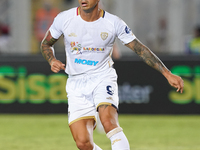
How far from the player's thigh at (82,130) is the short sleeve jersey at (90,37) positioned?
57 cm

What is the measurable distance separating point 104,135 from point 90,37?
3905 millimetres

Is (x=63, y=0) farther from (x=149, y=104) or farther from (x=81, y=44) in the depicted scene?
(x=81, y=44)

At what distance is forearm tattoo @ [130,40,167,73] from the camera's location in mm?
5543

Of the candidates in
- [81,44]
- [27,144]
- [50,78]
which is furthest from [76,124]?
[50,78]

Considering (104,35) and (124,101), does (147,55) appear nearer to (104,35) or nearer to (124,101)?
(104,35)

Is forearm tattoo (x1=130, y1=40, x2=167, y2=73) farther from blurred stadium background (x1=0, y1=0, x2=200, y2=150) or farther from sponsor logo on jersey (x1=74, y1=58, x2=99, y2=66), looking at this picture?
blurred stadium background (x1=0, y1=0, x2=200, y2=150)

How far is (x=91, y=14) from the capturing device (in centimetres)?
571

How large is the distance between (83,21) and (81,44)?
26 cm

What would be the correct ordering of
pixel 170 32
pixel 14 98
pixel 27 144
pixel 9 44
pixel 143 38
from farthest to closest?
pixel 143 38, pixel 170 32, pixel 9 44, pixel 14 98, pixel 27 144

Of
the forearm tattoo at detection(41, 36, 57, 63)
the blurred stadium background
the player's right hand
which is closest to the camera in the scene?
the player's right hand

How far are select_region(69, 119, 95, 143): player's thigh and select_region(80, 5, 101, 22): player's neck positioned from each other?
1128mm

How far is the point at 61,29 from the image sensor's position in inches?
229

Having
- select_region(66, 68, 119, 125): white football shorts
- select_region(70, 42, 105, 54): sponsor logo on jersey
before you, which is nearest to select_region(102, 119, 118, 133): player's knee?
select_region(66, 68, 119, 125): white football shorts

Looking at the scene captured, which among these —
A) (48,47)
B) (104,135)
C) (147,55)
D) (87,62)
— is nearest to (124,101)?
(104,135)
